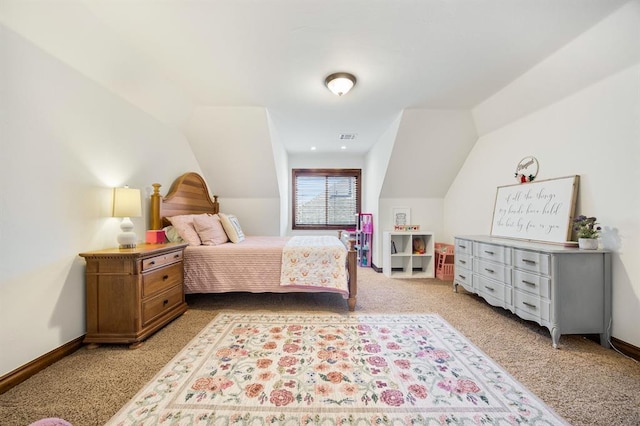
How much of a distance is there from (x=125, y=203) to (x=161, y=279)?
754 mm

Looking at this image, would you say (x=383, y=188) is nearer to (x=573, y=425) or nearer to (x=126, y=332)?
(x=573, y=425)

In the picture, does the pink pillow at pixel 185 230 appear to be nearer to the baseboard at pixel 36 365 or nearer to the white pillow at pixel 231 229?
the white pillow at pixel 231 229

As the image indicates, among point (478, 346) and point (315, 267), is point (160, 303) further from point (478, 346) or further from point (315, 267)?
point (478, 346)

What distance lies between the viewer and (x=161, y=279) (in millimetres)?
2330

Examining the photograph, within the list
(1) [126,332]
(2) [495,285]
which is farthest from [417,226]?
(1) [126,332]

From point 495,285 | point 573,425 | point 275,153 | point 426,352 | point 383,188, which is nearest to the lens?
point 573,425

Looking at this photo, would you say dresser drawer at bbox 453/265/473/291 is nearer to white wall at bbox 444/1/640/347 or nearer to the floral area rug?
the floral area rug

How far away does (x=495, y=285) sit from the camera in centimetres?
262

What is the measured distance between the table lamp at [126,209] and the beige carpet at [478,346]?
85 cm

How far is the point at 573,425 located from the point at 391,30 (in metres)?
2.67

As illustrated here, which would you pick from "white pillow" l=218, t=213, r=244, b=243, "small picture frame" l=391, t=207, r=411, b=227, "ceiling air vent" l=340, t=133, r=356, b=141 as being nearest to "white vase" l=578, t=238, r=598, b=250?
"small picture frame" l=391, t=207, r=411, b=227

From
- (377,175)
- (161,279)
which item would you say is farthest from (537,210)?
(161,279)

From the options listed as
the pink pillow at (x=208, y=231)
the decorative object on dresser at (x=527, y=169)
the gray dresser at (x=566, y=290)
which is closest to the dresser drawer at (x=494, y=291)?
the gray dresser at (x=566, y=290)

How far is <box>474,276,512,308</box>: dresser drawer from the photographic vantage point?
247cm
